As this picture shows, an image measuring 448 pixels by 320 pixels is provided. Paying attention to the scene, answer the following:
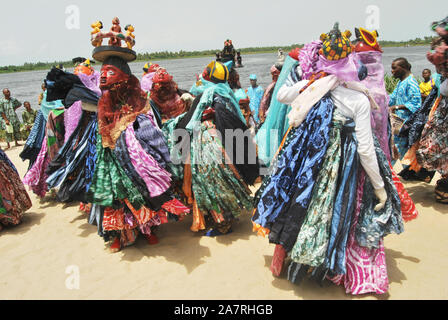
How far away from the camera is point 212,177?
3609 mm

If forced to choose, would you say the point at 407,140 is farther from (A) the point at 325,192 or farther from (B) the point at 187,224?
(B) the point at 187,224

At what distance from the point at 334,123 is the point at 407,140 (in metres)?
2.80

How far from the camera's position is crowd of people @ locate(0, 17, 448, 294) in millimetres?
2475

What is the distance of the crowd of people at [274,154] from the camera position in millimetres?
2475

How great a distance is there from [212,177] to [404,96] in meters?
3.43

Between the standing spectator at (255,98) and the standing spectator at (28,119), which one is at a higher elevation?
the standing spectator at (255,98)

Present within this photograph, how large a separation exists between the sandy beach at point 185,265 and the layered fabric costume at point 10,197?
21 cm

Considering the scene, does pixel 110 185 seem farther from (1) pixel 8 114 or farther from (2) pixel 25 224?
(1) pixel 8 114

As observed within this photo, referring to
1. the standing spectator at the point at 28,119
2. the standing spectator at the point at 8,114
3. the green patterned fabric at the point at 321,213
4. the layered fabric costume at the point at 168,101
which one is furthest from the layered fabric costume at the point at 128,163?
the standing spectator at the point at 28,119

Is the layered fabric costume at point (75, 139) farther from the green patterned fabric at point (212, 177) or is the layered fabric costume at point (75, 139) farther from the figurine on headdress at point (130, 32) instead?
the green patterned fabric at point (212, 177)

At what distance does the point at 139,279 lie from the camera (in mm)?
3104

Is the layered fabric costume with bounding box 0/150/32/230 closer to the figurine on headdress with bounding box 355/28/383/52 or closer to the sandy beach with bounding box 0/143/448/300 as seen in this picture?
the sandy beach with bounding box 0/143/448/300

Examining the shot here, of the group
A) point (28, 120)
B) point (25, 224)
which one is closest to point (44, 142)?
point (25, 224)

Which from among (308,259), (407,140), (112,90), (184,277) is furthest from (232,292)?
(407,140)
